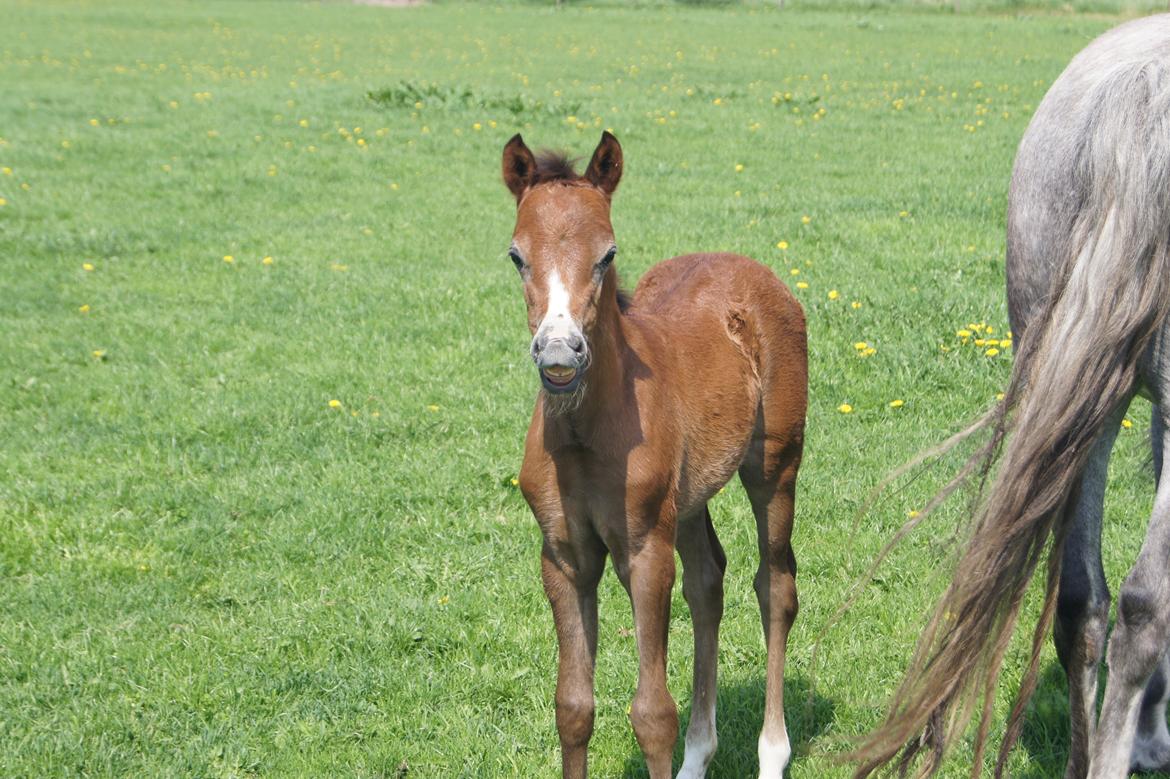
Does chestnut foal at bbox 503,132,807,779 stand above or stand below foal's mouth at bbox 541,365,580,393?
below

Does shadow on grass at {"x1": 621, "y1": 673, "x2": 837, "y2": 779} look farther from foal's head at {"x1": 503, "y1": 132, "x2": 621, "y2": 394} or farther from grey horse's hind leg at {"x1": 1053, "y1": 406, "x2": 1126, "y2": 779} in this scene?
foal's head at {"x1": 503, "y1": 132, "x2": 621, "y2": 394}

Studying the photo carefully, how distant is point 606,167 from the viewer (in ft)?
10.0

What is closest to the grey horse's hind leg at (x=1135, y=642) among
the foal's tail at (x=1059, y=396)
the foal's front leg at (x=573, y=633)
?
the foal's tail at (x=1059, y=396)

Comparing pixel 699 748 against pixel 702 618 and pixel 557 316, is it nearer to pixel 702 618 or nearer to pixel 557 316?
pixel 702 618

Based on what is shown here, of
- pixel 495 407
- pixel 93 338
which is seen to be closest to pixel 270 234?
pixel 93 338

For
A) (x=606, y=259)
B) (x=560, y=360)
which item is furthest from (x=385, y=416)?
(x=560, y=360)

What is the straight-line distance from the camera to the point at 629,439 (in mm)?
2992

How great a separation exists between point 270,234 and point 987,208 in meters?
5.75

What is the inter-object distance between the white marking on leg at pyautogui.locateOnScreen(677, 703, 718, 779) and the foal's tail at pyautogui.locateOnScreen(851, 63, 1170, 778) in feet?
2.41

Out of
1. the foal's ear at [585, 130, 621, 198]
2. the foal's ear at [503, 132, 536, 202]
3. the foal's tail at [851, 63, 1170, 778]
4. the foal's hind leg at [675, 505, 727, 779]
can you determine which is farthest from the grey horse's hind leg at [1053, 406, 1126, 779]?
the foal's ear at [503, 132, 536, 202]

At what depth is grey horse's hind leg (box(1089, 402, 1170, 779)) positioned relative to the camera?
2.63m

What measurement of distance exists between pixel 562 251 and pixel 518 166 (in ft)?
1.30

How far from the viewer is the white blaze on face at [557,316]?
2.57 metres

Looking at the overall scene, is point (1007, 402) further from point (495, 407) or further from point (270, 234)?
point (270, 234)
